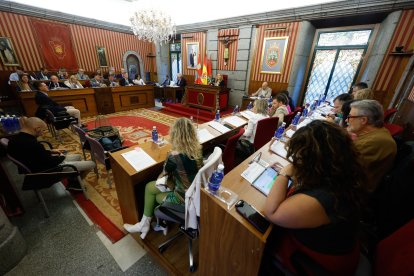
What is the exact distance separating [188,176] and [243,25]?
21.2ft

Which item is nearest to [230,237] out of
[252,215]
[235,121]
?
[252,215]

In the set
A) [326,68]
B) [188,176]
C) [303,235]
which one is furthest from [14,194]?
[326,68]

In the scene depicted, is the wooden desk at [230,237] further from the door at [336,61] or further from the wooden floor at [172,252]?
the door at [336,61]

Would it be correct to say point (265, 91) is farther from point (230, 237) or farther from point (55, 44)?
point (55, 44)

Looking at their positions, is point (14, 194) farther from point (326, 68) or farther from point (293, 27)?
point (326, 68)

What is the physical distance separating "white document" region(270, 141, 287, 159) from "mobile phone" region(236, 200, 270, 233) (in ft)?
2.90

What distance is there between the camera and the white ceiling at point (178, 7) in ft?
17.5

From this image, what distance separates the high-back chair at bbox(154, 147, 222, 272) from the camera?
1145 millimetres

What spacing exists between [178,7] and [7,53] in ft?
20.5

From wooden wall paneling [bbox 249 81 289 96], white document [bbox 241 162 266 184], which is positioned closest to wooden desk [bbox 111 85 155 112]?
wooden wall paneling [bbox 249 81 289 96]

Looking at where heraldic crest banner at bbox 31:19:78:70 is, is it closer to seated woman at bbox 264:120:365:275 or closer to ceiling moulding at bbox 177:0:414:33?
ceiling moulding at bbox 177:0:414:33

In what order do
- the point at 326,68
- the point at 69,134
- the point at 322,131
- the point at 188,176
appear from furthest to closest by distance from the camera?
the point at 326,68 → the point at 69,134 → the point at 188,176 → the point at 322,131

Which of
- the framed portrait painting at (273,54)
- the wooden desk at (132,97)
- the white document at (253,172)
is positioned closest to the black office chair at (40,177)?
the white document at (253,172)

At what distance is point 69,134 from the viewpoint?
4230 millimetres
